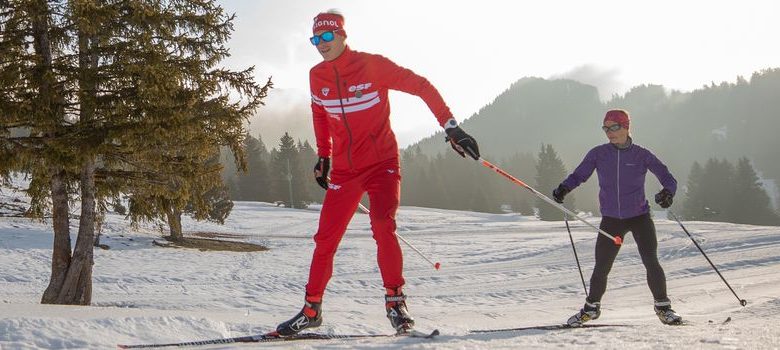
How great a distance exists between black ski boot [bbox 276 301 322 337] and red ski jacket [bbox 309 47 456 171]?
107cm

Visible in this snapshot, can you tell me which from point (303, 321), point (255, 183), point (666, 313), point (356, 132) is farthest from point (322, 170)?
point (255, 183)

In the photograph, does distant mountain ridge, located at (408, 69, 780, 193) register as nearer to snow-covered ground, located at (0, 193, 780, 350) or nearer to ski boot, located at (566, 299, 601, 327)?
snow-covered ground, located at (0, 193, 780, 350)

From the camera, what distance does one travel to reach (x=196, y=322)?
4.25 meters

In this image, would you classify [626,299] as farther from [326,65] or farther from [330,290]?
[326,65]

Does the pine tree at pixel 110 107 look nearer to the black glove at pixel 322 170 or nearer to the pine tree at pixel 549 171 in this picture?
the black glove at pixel 322 170

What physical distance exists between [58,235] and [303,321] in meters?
7.12

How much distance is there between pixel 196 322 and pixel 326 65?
2.27m

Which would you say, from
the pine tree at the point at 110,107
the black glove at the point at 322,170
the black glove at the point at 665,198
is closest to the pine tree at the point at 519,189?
the pine tree at the point at 110,107

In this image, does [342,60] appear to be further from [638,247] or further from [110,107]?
[110,107]

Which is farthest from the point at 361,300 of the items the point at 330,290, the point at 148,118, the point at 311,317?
the point at 311,317

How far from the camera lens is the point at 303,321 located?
391 centimetres

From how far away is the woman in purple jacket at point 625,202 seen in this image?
5.28 m

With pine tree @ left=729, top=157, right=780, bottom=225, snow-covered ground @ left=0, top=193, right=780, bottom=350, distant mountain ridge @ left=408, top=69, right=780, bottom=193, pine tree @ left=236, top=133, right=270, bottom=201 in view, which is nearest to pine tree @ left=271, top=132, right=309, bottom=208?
pine tree @ left=236, top=133, right=270, bottom=201

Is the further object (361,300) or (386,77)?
(361,300)
